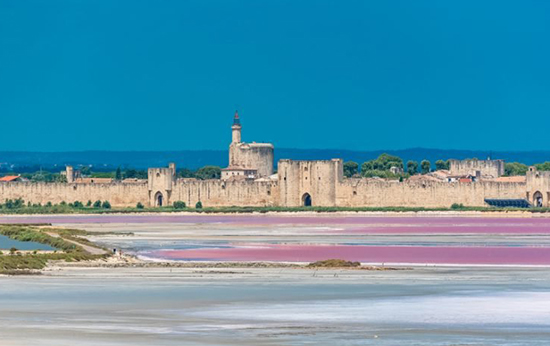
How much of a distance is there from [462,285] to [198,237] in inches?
938

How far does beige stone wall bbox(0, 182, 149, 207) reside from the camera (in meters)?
87.7

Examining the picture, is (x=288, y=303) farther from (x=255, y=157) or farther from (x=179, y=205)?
(x=255, y=157)

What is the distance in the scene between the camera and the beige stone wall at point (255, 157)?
102 m

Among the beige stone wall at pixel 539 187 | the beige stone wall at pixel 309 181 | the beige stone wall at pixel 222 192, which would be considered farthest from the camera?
the beige stone wall at pixel 222 192

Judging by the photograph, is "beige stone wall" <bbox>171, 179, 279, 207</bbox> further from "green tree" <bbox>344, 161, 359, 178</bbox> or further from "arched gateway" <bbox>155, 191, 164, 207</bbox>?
"green tree" <bbox>344, 161, 359, 178</bbox>

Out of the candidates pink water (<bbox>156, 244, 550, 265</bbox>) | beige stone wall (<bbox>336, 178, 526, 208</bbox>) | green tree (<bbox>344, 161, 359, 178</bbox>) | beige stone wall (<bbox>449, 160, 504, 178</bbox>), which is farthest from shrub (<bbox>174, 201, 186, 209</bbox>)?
pink water (<bbox>156, 244, 550, 265</bbox>)

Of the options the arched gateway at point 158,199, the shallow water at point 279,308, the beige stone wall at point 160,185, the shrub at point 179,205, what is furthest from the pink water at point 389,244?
the arched gateway at point 158,199

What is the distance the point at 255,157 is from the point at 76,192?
17.7 metres

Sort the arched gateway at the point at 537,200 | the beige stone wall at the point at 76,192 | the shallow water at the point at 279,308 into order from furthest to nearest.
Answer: the beige stone wall at the point at 76,192 < the arched gateway at the point at 537,200 < the shallow water at the point at 279,308

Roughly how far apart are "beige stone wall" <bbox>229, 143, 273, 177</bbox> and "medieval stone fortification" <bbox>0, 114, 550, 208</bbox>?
9.85 m

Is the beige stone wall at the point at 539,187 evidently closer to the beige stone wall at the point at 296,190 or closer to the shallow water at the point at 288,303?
the beige stone wall at the point at 296,190

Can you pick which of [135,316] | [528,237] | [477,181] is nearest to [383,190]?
[477,181]

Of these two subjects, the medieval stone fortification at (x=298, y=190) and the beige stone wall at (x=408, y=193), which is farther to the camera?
the beige stone wall at (x=408, y=193)

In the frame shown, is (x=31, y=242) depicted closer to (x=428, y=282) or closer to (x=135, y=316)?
(x=428, y=282)
